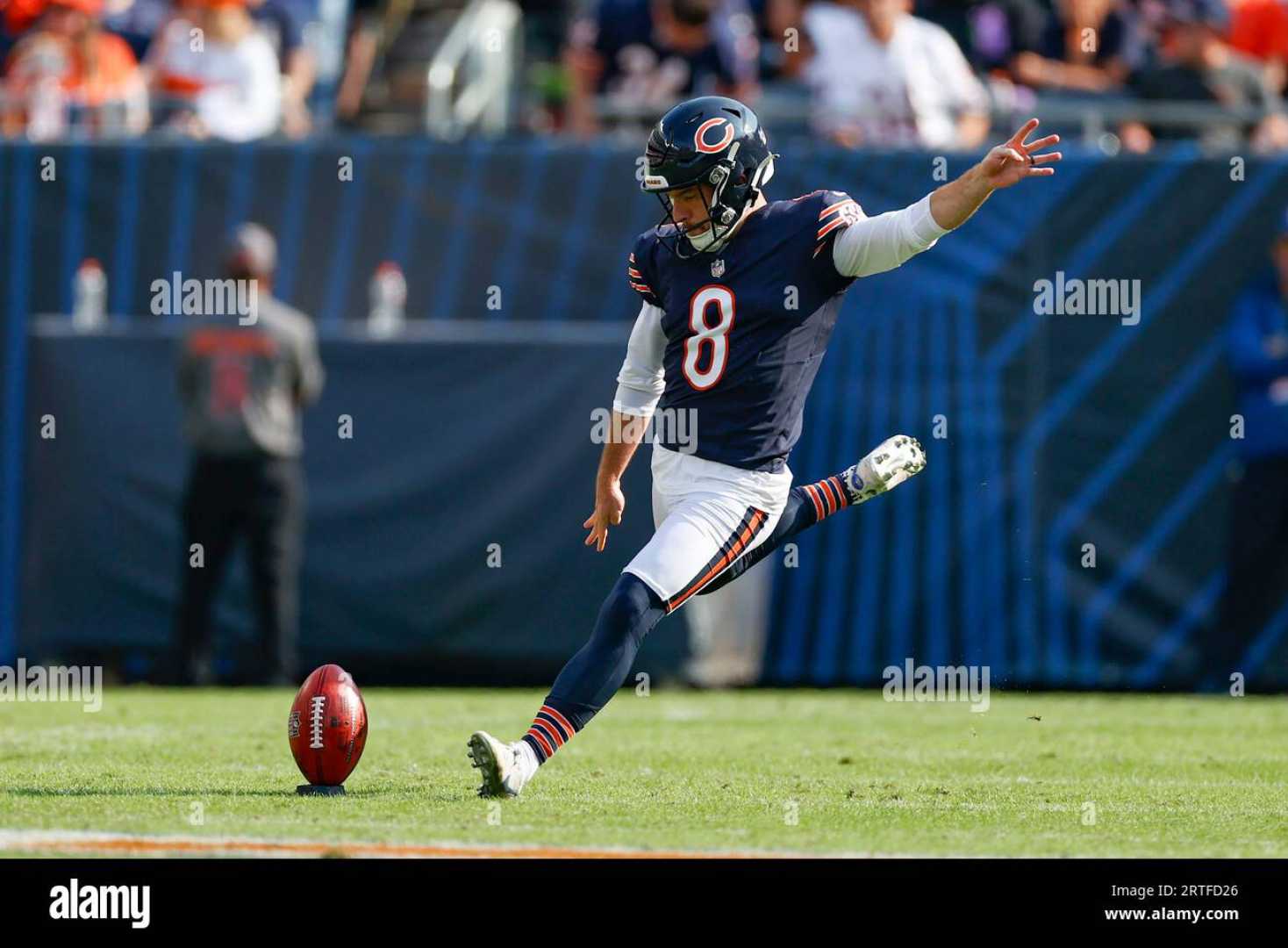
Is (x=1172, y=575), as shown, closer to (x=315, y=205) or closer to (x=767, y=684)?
(x=767, y=684)

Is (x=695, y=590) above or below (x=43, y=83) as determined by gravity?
below

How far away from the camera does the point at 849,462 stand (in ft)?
36.9

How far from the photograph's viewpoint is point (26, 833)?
5.38 m

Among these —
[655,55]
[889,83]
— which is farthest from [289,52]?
[889,83]

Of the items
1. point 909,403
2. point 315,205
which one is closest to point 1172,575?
point 909,403

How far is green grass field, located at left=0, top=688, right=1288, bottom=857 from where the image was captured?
18.2 ft

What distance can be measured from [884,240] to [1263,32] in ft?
26.8

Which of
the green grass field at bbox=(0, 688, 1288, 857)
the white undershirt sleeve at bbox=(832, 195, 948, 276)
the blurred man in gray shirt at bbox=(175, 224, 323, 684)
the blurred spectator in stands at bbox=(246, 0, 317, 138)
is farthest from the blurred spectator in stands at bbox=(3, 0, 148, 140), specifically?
the white undershirt sleeve at bbox=(832, 195, 948, 276)

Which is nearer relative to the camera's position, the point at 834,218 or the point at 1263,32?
the point at 834,218

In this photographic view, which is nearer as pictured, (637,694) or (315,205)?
(637,694)

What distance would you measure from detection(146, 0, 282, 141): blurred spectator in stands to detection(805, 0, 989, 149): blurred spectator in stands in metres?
3.59

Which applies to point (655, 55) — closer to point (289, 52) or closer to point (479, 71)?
point (479, 71)
